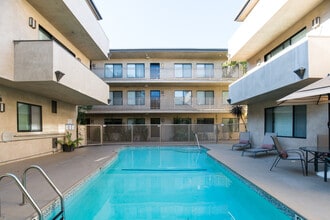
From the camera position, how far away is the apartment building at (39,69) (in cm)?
797

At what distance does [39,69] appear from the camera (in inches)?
315

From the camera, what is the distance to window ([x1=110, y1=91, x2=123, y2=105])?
2378 cm

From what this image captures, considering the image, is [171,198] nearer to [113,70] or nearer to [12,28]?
[12,28]

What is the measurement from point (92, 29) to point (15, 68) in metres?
5.70

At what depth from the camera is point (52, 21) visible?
10758mm

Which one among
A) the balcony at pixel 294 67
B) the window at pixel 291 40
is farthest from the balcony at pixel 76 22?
the window at pixel 291 40

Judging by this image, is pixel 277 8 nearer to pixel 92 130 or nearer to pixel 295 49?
pixel 295 49

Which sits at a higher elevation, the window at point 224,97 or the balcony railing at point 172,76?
the balcony railing at point 172,76

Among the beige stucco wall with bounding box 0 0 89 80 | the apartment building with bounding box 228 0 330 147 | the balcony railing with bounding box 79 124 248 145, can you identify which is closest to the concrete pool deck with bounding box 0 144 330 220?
the apartment building with bounding box 228 0 330 147

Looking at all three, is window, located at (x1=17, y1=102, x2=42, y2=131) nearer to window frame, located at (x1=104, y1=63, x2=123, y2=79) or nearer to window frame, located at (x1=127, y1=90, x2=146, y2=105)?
window frame, located at (x1=104, y1=63, x2=123, y2=79)

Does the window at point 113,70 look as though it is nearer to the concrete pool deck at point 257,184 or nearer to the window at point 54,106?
the window at point 54,106

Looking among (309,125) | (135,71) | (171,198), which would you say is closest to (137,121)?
(135,71)

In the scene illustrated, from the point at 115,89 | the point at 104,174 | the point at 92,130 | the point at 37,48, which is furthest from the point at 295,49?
the point at 115,89

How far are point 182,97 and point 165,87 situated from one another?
186cm
